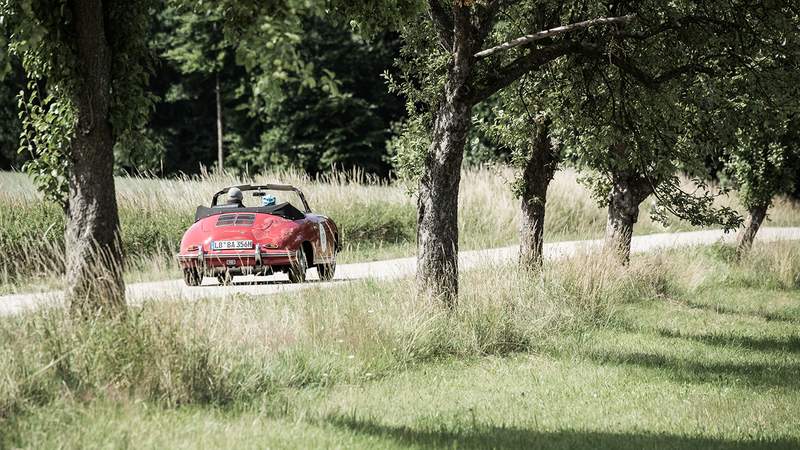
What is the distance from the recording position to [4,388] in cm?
692

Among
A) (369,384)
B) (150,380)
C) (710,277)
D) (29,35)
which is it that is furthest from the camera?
(710,277)

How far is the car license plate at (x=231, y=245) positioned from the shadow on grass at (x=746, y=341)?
5537 millimetres

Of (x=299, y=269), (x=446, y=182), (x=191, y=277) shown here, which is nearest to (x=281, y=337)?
(x=446, y=182)

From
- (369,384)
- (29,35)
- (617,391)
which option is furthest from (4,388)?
(617,391)

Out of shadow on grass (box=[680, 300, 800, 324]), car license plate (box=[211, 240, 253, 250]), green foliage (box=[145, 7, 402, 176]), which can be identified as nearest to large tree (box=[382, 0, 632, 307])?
car license plate (box=[211, 240, 253, 250])

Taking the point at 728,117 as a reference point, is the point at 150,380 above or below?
below

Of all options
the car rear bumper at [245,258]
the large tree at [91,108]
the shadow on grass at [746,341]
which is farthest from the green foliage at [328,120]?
the large tree at [91,108]

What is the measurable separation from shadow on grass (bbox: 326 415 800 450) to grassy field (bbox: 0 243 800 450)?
2 centimetres

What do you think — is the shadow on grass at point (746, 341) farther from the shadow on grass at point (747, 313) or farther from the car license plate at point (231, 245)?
the car license plate at point (231, 245)

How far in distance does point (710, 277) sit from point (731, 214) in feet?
16.0

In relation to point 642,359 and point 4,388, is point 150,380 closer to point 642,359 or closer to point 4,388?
point 4,388

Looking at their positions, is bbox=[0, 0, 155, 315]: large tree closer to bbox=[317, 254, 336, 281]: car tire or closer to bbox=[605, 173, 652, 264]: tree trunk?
bbox=[317, 254, 336, 281]: car tire

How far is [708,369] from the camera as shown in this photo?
10.6 m

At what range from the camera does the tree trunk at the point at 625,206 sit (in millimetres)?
16250
